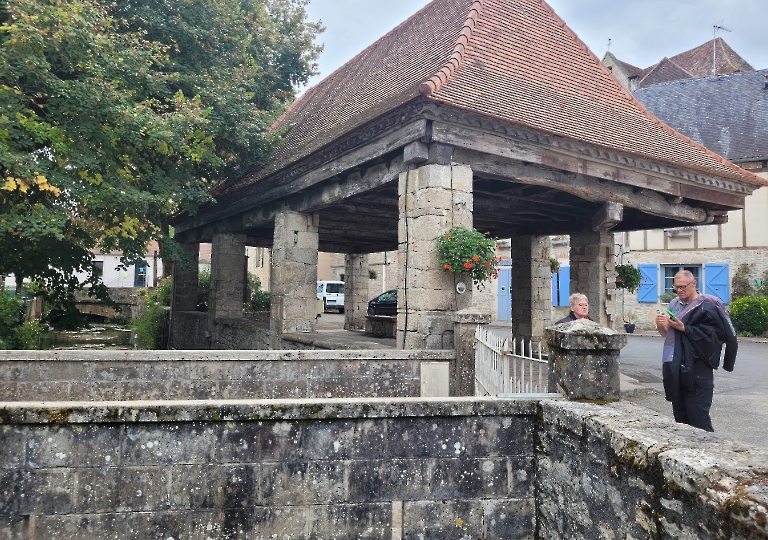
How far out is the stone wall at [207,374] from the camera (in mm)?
6020

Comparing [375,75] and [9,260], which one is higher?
[375,75]

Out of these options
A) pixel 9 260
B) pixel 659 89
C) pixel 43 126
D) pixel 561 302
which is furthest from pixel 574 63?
pixel 659 89

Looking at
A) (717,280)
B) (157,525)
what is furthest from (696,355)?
(717,280)

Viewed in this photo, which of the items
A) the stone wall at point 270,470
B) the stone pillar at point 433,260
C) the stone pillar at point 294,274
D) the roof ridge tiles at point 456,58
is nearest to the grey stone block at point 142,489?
the stone wall at point 270,470

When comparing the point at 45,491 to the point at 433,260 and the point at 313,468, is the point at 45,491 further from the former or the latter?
the point at 433,260

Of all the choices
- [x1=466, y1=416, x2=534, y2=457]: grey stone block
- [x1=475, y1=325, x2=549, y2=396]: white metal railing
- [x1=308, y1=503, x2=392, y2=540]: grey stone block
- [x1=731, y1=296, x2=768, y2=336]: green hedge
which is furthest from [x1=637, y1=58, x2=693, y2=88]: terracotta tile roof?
[x1=308, y1=503, x2=392, y2=540]: grey stone block

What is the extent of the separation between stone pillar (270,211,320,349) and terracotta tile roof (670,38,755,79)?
27.8m

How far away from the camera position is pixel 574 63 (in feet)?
32.3

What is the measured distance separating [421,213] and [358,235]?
7.34m

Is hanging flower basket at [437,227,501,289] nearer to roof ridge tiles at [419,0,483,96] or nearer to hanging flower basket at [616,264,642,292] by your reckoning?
roof ridge tiles at [419,0,483,96]

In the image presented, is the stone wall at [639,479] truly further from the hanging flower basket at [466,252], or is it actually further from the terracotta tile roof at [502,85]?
the terracotta tile roof at [502,85]

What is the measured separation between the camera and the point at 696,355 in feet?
12.8

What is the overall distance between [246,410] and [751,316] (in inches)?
746

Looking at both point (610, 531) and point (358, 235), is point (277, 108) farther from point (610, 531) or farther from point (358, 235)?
point (610, 531)
